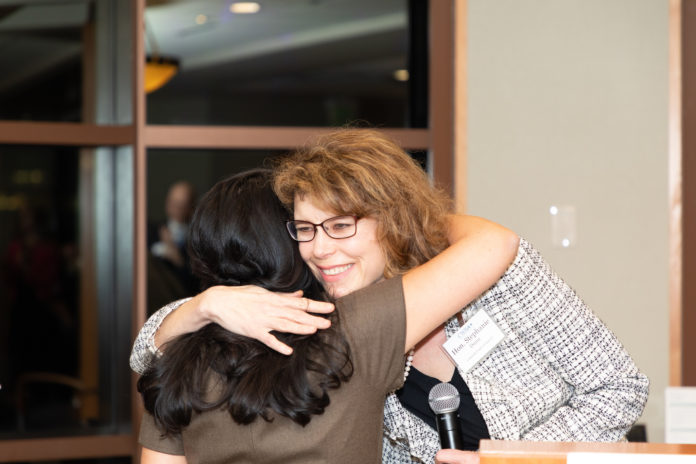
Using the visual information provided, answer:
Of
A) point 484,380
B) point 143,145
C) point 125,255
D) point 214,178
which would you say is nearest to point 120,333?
point 125,255

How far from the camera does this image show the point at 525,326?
5.80ft

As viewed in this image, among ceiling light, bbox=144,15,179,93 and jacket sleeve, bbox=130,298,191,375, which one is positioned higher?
ceiling light, bbox=144,15,179,93

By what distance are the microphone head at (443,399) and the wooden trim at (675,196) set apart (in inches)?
71.8

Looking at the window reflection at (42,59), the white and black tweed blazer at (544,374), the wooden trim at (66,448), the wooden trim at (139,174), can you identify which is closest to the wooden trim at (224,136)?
the wooden trim at (139,174)

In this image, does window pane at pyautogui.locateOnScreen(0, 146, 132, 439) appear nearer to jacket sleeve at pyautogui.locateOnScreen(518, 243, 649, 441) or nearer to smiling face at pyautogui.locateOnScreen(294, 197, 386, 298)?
smiling face at pyautogui.locateOnScreen(294, 197, 386, 298)

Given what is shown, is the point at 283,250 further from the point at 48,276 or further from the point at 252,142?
the point at 48,276

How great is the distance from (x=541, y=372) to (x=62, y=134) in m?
2.00

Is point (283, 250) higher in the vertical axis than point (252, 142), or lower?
lower

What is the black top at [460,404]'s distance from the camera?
1782mm

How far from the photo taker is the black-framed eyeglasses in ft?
5.34

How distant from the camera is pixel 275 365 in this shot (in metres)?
1.38

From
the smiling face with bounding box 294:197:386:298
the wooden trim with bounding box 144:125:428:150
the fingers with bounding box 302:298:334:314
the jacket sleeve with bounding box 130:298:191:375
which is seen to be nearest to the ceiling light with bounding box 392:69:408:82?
the wooden trim with bounding box 144:125:428:150

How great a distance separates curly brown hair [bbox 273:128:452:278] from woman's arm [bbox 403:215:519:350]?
0.32 ft

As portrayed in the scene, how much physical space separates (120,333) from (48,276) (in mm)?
948
